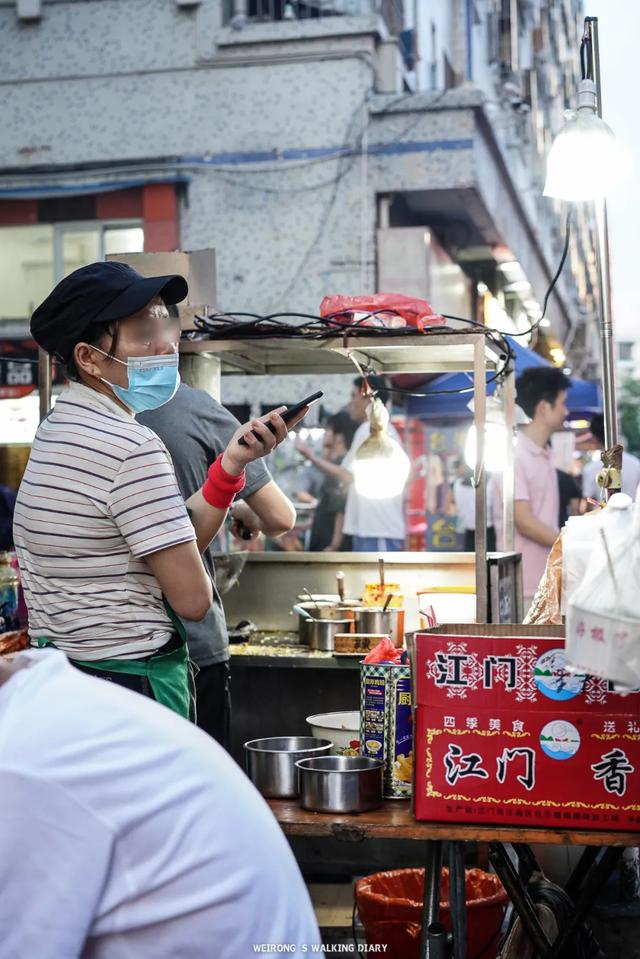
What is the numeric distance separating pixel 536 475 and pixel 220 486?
139 inches

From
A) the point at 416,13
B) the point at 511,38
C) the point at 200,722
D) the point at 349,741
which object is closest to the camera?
the point at 349,741

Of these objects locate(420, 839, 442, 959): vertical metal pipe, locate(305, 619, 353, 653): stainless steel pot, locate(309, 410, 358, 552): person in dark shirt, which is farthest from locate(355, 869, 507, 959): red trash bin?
locate(309, 410, 358, 552): person in dark shirt

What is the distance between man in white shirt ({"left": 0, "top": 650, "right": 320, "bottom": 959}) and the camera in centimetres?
132

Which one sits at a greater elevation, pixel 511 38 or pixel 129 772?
pixel 511 38

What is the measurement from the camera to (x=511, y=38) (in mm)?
19641

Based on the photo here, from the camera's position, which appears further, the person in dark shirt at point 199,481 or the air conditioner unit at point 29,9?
the air conditioner unit at point 29,9

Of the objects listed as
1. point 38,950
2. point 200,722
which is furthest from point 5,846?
point 200,722

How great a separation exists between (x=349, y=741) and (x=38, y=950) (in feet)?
7.52

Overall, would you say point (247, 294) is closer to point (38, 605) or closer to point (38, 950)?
point (38, 605)

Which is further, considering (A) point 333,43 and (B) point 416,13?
(B) point 416,13

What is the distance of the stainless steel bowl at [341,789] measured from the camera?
298 cm

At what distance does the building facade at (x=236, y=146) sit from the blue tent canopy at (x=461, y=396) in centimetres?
126

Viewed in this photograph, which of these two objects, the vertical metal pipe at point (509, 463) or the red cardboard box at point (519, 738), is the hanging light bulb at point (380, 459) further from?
the red cardboard box at point (519, 738)

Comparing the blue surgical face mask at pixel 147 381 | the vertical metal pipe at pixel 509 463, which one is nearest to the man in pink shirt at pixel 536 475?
the vertical metal pipe at pixel 509 463
